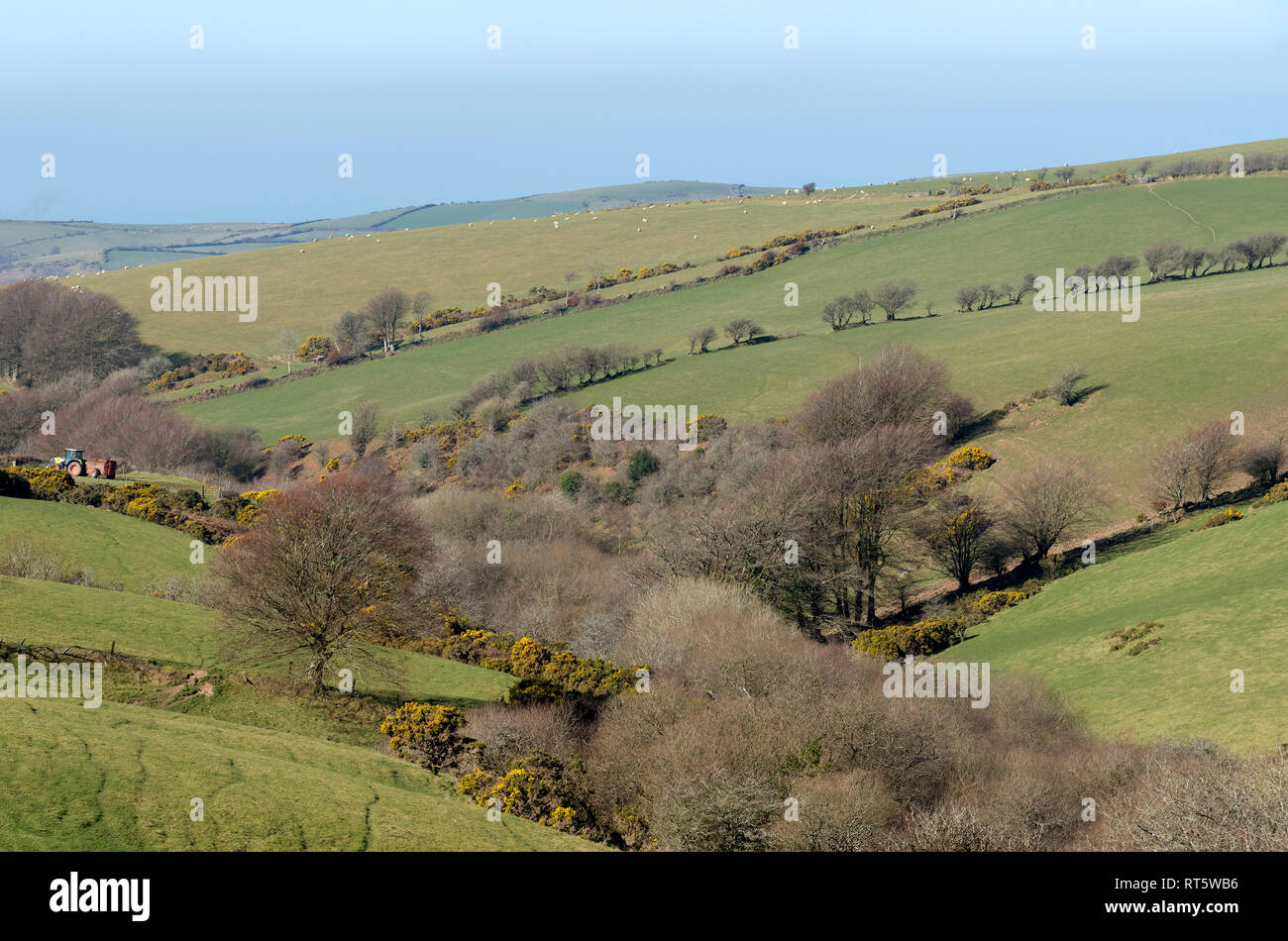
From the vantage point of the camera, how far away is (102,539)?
2014 inches

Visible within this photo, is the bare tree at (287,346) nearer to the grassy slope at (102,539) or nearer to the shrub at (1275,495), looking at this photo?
the grassy slope at (102,539)

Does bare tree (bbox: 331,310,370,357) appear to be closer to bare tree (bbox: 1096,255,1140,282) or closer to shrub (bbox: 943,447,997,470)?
shrub (bbox: 943,447,997,470)

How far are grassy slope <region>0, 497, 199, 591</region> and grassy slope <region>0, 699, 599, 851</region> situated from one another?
24768 mm

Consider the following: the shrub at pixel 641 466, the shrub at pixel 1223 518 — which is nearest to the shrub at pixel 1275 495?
the shrub at pixel 1223 518

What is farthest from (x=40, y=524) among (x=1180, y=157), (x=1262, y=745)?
(x=1180, y=157)

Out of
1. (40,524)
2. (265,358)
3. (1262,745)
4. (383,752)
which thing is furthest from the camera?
(265,358)

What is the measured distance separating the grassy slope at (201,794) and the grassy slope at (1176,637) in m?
20.7

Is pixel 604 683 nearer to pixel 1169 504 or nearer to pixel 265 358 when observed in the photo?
pixel 1169 504

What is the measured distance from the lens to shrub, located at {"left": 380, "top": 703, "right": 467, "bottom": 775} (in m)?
28.8

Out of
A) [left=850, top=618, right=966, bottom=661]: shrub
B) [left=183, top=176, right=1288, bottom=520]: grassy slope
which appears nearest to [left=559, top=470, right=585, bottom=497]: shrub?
[left=183, top=176, right=1288, bottom=520]: grassy slope

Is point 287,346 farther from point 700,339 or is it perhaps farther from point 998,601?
point 998,601

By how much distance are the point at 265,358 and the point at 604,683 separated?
122 meters

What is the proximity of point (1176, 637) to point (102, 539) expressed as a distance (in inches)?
2125
